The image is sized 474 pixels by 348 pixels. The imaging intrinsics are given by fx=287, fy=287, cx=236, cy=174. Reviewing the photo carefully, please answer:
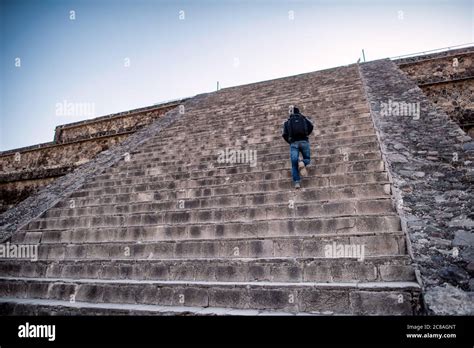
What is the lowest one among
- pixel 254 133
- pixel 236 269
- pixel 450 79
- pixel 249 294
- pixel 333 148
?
pixel 249 294

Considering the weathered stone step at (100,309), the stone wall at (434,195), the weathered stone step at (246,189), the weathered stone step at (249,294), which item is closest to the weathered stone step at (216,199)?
the weathered stone step at (246,189)

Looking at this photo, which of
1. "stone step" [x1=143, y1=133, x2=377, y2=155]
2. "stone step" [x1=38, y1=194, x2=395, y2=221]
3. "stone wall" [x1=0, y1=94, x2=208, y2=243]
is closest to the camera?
"stone step" [x1=38, y1=194, x2=395, y2=221]

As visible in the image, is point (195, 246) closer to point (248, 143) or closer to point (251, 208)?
point (251, 208)

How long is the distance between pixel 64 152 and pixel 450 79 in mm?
14797

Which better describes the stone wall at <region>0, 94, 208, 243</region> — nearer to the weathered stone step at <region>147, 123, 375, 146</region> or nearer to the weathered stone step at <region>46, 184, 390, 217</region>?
the weathered stone step at <region>46, 184, 390, 217</region>

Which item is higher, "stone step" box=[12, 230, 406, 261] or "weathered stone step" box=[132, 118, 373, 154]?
"weathered stone step" box=[132, 118, 373, 154]

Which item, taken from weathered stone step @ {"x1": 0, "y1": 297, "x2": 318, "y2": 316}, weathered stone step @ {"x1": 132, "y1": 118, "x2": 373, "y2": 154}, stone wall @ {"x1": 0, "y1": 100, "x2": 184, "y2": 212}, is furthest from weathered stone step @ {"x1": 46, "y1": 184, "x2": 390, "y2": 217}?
stone wall @ {"x1": 0, "y1": 100, "x2": 184, "y2": 212}

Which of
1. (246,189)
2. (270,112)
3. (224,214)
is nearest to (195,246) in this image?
(224,214)

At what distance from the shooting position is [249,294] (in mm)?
2875

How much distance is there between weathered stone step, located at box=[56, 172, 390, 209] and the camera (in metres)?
4.15

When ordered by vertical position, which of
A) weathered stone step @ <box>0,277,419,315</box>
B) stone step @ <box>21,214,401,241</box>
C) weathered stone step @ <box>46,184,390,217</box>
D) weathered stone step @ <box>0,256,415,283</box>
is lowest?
weathered stone step @ <box>0,277,419,315</box>

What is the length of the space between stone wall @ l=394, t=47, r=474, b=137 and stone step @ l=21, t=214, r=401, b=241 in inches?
264

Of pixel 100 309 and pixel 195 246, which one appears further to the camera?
pixel 195 246
